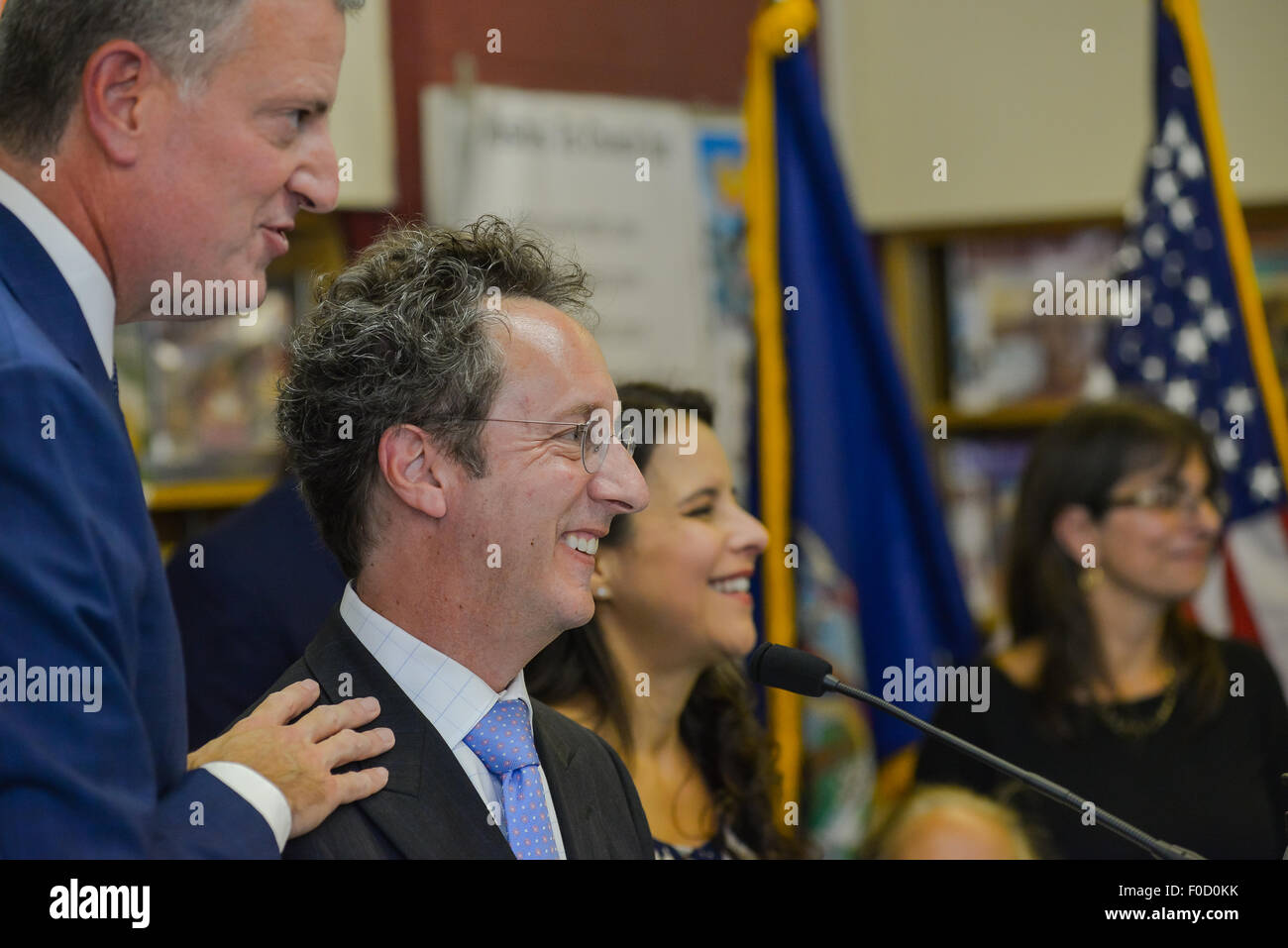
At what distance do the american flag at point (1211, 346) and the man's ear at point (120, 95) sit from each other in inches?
81.7

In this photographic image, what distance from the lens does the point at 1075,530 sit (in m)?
2.40

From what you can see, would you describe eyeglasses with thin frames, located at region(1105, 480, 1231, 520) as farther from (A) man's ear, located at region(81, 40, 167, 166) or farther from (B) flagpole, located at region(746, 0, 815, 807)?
(A) man's ear, located at region(81, 40, 167, 166)

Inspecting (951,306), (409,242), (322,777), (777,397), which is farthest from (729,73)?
(322,777)

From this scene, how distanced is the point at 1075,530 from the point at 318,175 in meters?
1.57

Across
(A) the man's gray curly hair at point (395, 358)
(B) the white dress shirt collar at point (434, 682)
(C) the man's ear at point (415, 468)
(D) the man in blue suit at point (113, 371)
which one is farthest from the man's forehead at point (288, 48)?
(B) the white dress shirt collar at point (434, 682)

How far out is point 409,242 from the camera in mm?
1333

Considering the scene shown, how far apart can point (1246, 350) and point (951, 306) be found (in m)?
1.60

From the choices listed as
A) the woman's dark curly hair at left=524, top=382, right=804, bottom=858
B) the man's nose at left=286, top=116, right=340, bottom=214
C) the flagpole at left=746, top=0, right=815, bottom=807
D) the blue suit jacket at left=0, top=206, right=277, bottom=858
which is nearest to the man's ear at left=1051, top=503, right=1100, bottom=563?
the flagpole at left=746, top=0, right=815, bottom=807

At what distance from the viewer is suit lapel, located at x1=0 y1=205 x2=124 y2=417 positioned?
1.08 m

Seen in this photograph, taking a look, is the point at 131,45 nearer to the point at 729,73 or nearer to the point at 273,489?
the point at 273,489

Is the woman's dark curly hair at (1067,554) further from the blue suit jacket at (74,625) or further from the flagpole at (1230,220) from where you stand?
the blue suit jacket at (74,625)

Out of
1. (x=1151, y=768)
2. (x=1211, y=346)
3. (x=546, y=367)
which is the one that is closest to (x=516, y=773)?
(x=546, y=367)

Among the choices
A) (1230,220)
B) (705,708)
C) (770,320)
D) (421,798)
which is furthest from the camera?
(1230,220)

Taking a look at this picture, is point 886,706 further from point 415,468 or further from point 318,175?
point 318,175
